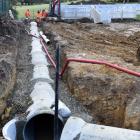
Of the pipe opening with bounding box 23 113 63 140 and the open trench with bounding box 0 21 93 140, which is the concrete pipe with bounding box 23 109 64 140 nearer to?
the pipe opening with bounding box 23 113 63 140

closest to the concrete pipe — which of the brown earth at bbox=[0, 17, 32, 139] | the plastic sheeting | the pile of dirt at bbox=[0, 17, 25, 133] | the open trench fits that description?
the open trench

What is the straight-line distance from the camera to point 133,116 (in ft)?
21.8

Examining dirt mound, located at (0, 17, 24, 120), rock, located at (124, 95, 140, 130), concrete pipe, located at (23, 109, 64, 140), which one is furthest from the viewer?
dirt mound, located at (0, 17, 24, 120)

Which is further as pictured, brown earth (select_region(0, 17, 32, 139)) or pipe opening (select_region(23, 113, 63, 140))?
brown earth (select_region(0, 17, 32, 139))

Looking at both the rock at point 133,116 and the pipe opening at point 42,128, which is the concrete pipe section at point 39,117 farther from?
the rock at point 133,116

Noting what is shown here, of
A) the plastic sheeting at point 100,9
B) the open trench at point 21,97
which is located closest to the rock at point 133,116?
the open trench at point 21,97

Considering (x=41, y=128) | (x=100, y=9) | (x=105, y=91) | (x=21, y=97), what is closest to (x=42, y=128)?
(x=41, y=128)

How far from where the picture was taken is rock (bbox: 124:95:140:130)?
6.60m

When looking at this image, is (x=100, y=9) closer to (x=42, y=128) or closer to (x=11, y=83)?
(x=11, y=83)

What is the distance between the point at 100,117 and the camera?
7.38 meters

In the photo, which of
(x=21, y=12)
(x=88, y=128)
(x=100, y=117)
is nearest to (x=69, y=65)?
(x=100, y=117)

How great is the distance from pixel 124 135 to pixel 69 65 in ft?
15.3

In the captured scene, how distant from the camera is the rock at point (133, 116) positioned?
6.60 m

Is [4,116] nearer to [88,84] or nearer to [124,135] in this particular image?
[88,84]
